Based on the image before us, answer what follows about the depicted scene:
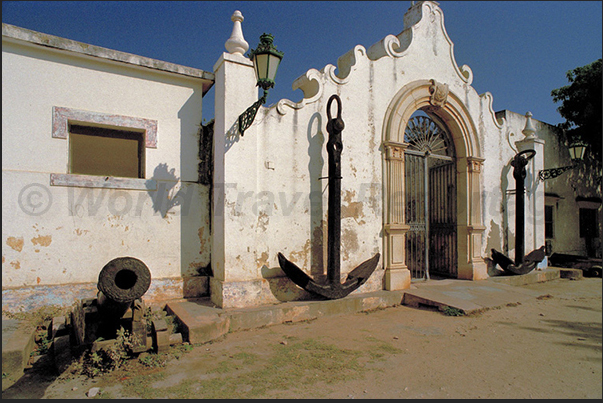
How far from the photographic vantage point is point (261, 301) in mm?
5578

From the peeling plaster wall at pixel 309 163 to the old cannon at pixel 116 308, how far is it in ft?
4.88

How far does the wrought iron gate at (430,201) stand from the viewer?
26.4ft

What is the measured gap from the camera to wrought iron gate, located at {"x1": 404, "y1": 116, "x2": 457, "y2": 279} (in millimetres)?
8047

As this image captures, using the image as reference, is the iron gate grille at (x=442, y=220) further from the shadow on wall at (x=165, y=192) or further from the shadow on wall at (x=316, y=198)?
the shadow on wall at (x=165, y=192)

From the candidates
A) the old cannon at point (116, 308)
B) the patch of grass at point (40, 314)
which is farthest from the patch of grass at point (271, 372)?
the patch of grass at point (40, 314)

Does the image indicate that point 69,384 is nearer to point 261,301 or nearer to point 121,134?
point 261,301

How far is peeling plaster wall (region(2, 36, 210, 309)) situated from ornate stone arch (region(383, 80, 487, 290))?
11.7 ft

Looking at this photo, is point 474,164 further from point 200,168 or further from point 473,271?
point 200,168

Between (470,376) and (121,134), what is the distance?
18.8 feet

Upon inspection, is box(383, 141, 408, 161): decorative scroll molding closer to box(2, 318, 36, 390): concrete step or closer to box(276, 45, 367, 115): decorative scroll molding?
box(276, 45, 367, 115): decorative scroll molding

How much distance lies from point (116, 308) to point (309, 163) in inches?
147

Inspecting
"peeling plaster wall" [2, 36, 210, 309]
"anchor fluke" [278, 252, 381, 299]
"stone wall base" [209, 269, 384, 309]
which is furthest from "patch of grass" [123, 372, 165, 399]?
"anchor fluke" [278, 252, 381, 299]

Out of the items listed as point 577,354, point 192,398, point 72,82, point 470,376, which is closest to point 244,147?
point 72,82

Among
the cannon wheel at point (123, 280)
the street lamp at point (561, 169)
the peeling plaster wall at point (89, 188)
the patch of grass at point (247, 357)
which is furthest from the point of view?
the street lamp at point (561, 169)
